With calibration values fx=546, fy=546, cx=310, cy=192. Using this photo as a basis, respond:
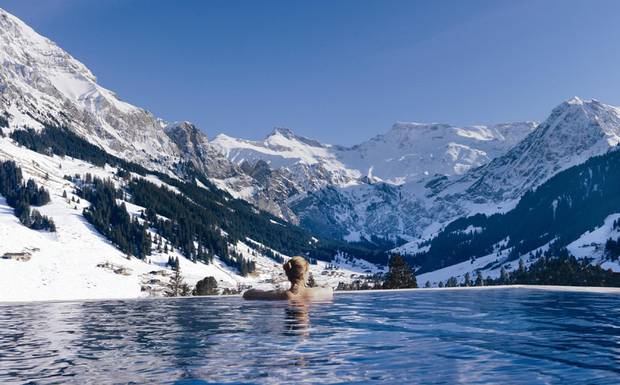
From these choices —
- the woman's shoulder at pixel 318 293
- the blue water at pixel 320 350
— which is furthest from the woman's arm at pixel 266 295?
the blue water at pixel 320 350

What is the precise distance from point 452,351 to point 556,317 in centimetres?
1645

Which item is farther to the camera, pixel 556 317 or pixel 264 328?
pixel 556 317

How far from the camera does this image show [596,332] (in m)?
25.5

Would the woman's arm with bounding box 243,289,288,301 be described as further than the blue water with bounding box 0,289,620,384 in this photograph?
Yes

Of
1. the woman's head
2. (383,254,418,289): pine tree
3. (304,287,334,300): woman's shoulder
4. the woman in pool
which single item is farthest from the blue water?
(383,254,418,289): pine tree

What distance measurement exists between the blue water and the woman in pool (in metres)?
14.0

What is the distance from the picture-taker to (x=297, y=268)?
48.8 metres

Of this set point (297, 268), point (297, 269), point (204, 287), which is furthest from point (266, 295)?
point (204, 287)

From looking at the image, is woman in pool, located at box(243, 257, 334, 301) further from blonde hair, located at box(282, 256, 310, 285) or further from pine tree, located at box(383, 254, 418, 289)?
pine tree, located at box(383, 254, 418, 289)

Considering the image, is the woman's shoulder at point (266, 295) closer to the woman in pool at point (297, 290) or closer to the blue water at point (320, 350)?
the woman in pool at point (297, 290)

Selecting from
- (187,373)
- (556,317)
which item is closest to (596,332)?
(556,317)

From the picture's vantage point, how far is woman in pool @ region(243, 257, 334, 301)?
48.8 m

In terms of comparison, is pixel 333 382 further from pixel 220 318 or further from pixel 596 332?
pixel 220 318

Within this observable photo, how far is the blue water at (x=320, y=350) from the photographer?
52.3 ft
